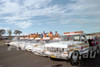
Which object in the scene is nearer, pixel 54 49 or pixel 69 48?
pixel 69 48

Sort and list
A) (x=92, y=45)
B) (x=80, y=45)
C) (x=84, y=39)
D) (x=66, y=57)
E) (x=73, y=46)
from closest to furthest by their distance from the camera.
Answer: (x=66, y=57)
(x=73, y=46)
(x=80, y=45)
(x=84, y=39)
(x=92, y=45)

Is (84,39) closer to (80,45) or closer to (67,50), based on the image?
(80,45)

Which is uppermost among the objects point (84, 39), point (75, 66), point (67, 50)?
point (84, 39)

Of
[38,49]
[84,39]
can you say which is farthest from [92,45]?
[38,49]

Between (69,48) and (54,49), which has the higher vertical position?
(69,48)

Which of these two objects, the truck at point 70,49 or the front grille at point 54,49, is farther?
the front grille at point 54,49

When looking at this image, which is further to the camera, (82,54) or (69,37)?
(69,37)

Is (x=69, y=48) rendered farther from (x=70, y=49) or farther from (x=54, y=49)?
(x=54, y=49)

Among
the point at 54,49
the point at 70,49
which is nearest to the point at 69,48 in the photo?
the point at 70,49

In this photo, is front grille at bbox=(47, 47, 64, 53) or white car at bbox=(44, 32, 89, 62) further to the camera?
front grille at bbox=(47, 47, 64, 53)

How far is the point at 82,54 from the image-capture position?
721 centimetres

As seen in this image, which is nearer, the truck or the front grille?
the truck

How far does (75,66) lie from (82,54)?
4.48 ft

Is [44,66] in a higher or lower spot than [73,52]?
lower
